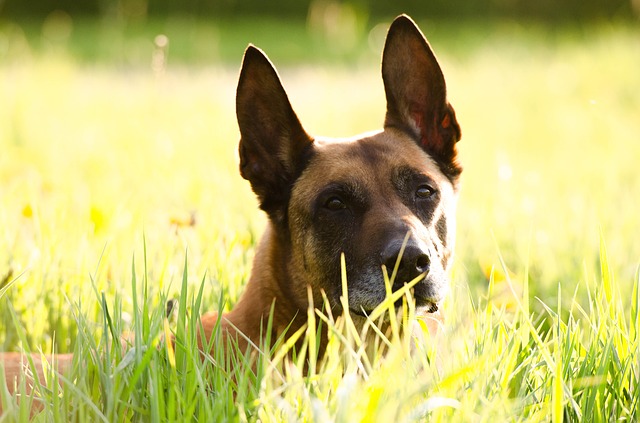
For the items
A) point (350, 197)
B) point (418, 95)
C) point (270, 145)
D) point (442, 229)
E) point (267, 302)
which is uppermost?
point (418, 95)

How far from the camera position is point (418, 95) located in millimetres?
3557

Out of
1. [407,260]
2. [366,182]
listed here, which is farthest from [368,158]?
[407,260]

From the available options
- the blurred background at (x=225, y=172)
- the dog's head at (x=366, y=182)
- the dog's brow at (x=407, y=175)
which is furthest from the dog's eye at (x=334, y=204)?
the blurred background at (x=225, y=172)

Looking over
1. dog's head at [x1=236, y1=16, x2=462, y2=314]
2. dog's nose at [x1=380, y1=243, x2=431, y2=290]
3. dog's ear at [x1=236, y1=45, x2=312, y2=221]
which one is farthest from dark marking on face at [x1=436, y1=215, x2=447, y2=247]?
dog's ear at [x1=236, y1=45, x2=312, y2=221]

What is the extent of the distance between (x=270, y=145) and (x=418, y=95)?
0.66m

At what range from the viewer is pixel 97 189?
208 inches

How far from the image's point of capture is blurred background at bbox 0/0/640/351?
353 centimetres

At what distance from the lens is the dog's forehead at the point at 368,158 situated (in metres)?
3.23

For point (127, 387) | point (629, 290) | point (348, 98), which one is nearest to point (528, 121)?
point (348, 98)

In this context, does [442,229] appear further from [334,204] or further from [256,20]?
[256,20]

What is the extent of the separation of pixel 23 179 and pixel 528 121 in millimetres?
5678

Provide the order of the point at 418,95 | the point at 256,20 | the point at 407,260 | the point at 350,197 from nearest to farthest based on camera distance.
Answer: the point at 407,260, the point at 350,197, the point at 418,95, the point at 256,20

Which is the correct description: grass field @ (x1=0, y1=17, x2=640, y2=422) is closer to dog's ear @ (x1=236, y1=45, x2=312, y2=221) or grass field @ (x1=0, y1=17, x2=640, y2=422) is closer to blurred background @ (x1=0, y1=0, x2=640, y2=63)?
dog's ear @ (x1=236, y1=45, x2=312, y2=221)

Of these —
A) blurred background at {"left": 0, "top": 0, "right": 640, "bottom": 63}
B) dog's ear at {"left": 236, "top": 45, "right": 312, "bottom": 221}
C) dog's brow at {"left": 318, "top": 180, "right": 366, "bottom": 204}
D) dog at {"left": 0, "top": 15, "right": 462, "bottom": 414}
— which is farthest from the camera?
blurred background at {"left": 0, "top": 0, "right": 640, "bottom": 63}
